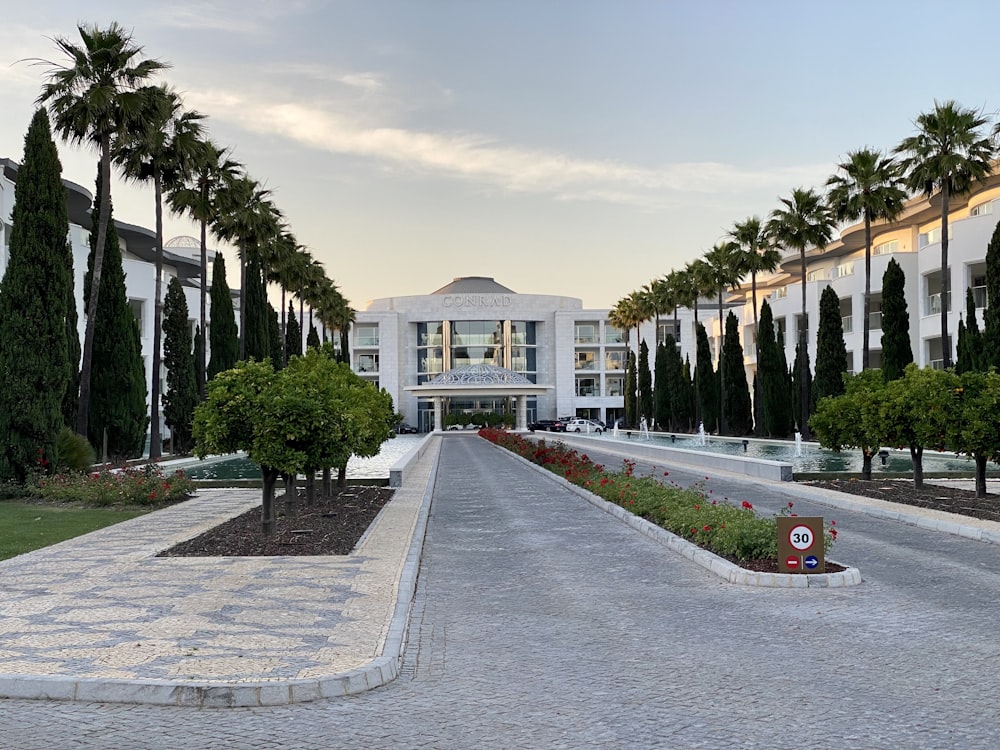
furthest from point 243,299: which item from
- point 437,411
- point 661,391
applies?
point 437,411

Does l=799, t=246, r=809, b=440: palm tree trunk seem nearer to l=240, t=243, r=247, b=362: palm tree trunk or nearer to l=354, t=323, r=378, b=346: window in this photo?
l=240, t=243, r=247, b=362: palm tree trunk

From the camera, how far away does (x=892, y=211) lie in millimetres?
44219

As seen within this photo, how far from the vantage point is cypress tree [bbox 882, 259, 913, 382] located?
45219 mm

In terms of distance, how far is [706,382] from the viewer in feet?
228

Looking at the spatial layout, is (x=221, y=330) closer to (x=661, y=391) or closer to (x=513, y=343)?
(x=661, y=391)

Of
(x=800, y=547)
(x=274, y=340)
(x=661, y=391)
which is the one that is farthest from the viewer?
(x=661, y=391)

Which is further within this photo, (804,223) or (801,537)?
→ (804,223)

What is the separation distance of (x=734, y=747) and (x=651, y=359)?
345ft

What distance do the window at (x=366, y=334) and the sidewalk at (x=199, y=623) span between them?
95.7 metres

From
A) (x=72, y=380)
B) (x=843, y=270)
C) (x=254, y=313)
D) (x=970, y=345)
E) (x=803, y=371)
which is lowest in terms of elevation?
(x=72, y=380)

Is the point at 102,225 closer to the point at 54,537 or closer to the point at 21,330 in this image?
the point at 21,330

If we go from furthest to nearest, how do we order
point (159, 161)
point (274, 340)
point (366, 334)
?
point (366, 334) < point (274, 340) < point (159, 161)

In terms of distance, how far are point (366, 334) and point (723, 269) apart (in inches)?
2200

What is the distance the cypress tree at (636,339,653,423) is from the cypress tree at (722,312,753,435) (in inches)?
941
